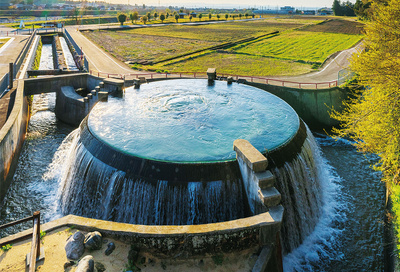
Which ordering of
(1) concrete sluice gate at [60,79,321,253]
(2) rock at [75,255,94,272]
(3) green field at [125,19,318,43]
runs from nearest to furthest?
1. (2) rock at [75,255,94,272]
2. (1) concrete sluice gate at [60,79,321,253]
3. (3) green field at [125,19,318,43]

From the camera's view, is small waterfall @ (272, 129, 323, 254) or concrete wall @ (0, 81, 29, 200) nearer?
small waterfall @ (272, 129, 323, 254)

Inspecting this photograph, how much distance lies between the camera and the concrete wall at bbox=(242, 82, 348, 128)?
31812 mm

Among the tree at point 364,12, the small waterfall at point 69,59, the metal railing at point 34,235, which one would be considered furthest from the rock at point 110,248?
the small waterfall at point 69,59

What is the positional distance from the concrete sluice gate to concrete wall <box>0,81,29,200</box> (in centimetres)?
407

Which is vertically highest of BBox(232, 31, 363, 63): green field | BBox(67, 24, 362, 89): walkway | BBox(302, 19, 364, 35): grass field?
BBox(302, 19, 364, 35): grass field

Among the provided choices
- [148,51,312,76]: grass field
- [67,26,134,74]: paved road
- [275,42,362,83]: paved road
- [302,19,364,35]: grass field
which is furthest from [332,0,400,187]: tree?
[302,19,364,35]: grass field

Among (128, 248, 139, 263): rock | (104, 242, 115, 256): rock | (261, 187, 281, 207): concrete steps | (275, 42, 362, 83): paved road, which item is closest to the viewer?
(128, 248, 139, 263): rock

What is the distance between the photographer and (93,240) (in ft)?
40.1

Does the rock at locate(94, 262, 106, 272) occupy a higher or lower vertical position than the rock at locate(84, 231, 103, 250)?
lower

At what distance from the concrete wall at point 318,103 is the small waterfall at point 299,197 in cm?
1284

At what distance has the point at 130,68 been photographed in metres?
45.8

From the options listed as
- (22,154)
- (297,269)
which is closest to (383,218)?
(297,269)

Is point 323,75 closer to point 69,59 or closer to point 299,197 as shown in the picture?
point 299,197

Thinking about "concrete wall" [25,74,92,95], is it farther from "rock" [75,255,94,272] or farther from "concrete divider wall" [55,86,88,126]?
"rock" [75,255,94,272]
